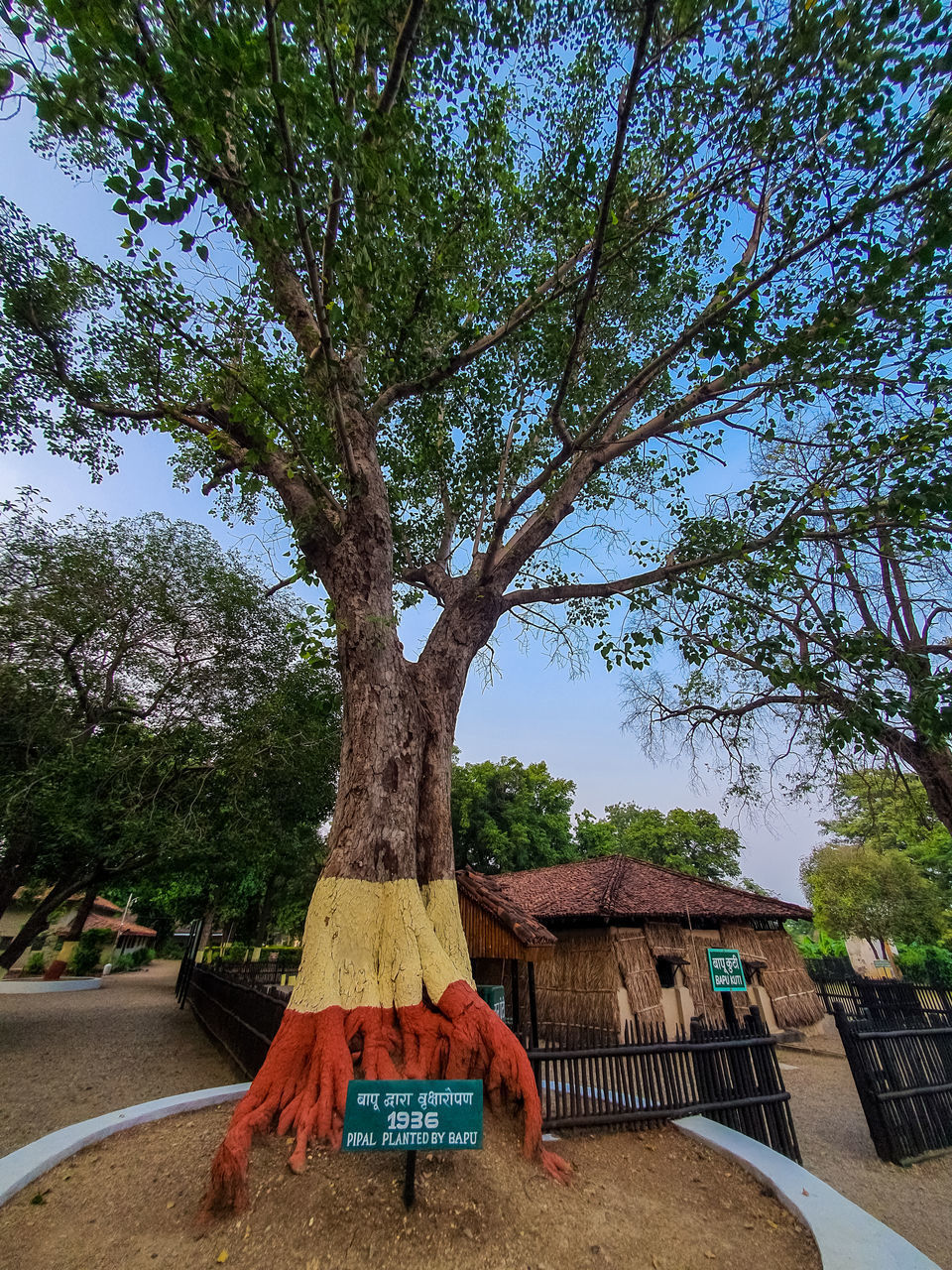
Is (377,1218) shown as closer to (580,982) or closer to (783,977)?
(580,982)

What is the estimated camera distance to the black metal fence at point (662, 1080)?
5.10 m

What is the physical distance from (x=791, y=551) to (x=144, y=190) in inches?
281

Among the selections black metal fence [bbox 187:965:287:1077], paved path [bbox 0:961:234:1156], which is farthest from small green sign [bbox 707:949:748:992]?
paved path [bbox 0:961:234:1156]

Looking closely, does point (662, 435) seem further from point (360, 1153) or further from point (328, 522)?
point (360, 1153)

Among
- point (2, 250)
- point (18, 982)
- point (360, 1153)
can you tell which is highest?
point (2, 250)

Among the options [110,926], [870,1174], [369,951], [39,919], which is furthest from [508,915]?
[110,926]

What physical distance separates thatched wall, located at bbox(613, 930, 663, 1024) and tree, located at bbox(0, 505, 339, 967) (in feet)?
23.9

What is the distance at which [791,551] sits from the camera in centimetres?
687

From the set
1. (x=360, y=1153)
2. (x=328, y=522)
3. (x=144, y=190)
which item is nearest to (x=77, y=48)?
(x=144, y=190)

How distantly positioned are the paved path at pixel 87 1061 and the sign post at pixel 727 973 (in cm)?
668

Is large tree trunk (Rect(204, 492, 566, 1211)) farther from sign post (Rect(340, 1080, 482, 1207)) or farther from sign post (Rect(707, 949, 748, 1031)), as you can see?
sign post (Rect(707, 949, 748, 1031))

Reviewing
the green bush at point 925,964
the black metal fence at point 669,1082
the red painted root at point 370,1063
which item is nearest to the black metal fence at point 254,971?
the black metal fence at point 669,1082

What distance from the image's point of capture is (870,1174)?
5.84 meters

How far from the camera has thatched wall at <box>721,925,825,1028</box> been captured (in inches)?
578
